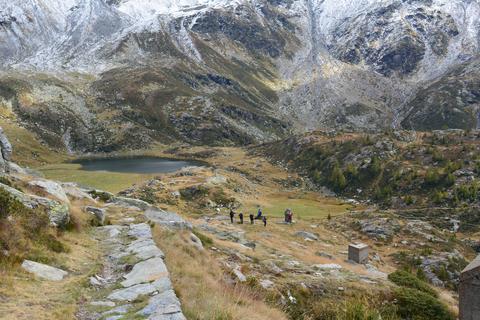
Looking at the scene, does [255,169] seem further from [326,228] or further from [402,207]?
[326,228]

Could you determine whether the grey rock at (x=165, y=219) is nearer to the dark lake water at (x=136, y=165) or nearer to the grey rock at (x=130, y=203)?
the grey rock at (x=130, y=203)

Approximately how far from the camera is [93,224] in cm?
2016

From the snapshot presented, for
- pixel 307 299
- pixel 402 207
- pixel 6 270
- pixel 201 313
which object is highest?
pixel 6 270

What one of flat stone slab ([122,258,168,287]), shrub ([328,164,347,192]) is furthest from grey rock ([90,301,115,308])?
shrub ([328,164,347,192])

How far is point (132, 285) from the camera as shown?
38.0 ft

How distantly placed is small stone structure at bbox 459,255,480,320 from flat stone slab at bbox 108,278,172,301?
1358 centimetres

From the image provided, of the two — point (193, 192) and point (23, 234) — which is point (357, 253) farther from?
point (193, 192)

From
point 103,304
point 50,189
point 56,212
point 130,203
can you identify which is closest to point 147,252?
point 56,212

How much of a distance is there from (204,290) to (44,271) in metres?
4.75

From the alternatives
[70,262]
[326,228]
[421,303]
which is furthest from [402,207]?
[70,262]

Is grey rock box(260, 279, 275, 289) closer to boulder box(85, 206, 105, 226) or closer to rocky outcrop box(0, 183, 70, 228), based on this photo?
rocky outcrop box(0, 183, 70, 228)

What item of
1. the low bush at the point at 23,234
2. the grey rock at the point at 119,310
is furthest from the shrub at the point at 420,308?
the low bush at the point at 23,234

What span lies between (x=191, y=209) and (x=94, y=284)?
177 ft

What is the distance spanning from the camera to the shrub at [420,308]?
679 inches
